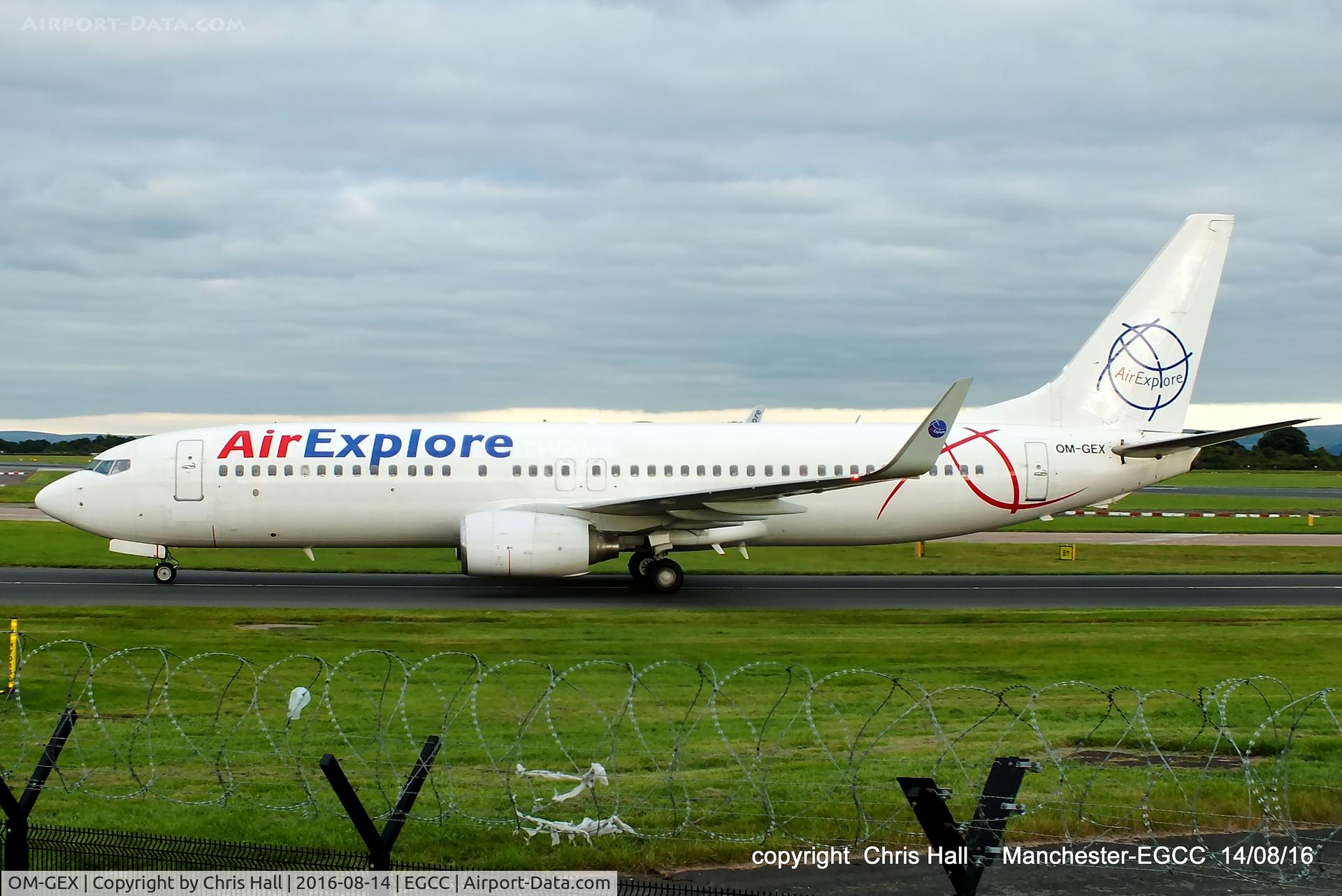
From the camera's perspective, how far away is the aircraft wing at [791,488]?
2748cm

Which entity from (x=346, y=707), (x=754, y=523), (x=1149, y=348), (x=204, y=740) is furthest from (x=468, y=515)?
(x=1149, y=348)

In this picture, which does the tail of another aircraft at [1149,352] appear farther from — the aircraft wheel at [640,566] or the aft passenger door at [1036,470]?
the aircraft wheel at [640,566]

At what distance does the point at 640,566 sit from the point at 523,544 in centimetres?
427

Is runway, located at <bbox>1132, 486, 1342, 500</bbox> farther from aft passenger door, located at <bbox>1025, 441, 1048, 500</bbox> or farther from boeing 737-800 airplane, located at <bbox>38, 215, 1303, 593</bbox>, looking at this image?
aft passenger door, located at <bbox>1025, 441, 1048, 500</bbox>

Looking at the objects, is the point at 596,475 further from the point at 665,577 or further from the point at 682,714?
the point at 682,714

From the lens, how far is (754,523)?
3116 centimetres

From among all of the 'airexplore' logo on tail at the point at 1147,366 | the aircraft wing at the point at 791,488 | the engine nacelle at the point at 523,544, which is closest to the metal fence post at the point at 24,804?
the engine nacelle at the point at 523,544

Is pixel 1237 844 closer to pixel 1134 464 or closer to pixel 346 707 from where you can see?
pixel 346 707

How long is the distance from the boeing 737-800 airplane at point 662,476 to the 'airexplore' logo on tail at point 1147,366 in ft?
0.14

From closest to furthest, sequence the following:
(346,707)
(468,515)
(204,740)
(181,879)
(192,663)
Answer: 1. (181,879)
2. (204,740)
3. (346,707)
4. (192,663)
5. (468,515)

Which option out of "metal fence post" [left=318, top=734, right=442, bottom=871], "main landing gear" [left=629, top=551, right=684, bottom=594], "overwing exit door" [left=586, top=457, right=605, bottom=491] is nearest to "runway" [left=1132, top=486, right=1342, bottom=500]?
"main landing gear" [left=629, top=551, right=684, bottom=594]

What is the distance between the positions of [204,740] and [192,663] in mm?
5862

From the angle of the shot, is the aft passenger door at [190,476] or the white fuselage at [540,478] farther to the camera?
the white fuselage at [540,478]

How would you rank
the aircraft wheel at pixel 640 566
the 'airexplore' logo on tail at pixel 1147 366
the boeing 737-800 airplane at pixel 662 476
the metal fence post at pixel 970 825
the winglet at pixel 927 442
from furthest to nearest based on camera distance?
the 'airexplore' logo on tail at pixel 1147 366
the aircraft wheel at pixel 640 566
the boeing 737-800 airplane at pixel 662 476
the winglet at pixel 927 442
the metal fence post at pixel 970 825
